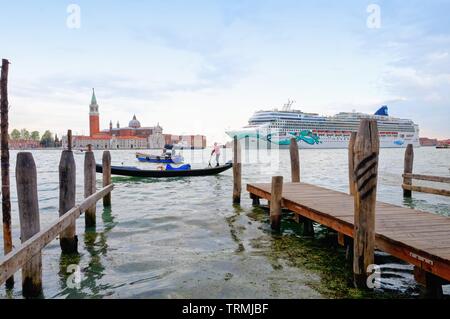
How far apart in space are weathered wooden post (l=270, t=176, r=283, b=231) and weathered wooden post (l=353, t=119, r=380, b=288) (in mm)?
3211

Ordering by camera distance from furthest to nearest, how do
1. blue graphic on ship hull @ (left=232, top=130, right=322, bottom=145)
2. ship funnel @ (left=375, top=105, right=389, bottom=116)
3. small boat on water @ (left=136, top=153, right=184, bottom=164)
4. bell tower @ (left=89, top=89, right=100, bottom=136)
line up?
bell tower @ (left=89, top=89, right=100, bottom=136)
ship funnel @ (left=375, top=105, right=389, bottom=116)
blue graphic on ship hull @ (left=232, top=130, right=322, bottom=145)
small boat on water @ (left=136, top=153, right=184, bottom=164)

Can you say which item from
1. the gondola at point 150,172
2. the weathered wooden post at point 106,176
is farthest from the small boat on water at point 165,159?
the weathered wooden post at point 106,176

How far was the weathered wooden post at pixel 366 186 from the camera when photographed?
4.09 m

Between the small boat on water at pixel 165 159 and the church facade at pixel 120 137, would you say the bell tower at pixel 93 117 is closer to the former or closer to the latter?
the church facade at pixel 120 137

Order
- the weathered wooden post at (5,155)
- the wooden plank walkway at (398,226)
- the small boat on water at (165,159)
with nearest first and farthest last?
the wooden plank walkway at (398,226), the weathered wooden post at (5,155), the small boat on water at (165,159)

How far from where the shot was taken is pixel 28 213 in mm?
4316

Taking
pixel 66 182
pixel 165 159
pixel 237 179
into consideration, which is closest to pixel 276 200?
pixel 237 179

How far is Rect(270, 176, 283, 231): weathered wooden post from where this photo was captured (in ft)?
24.3

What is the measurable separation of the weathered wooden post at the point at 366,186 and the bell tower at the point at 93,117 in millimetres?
155534

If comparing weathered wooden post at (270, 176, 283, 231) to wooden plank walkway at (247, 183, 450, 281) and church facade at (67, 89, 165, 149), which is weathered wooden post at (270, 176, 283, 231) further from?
church facade at (67, 89, 165, 149)

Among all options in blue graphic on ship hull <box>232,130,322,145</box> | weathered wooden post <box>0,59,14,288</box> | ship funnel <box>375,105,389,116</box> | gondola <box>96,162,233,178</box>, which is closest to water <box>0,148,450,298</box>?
weathered wooden post <box>0,59,14,288</box>
